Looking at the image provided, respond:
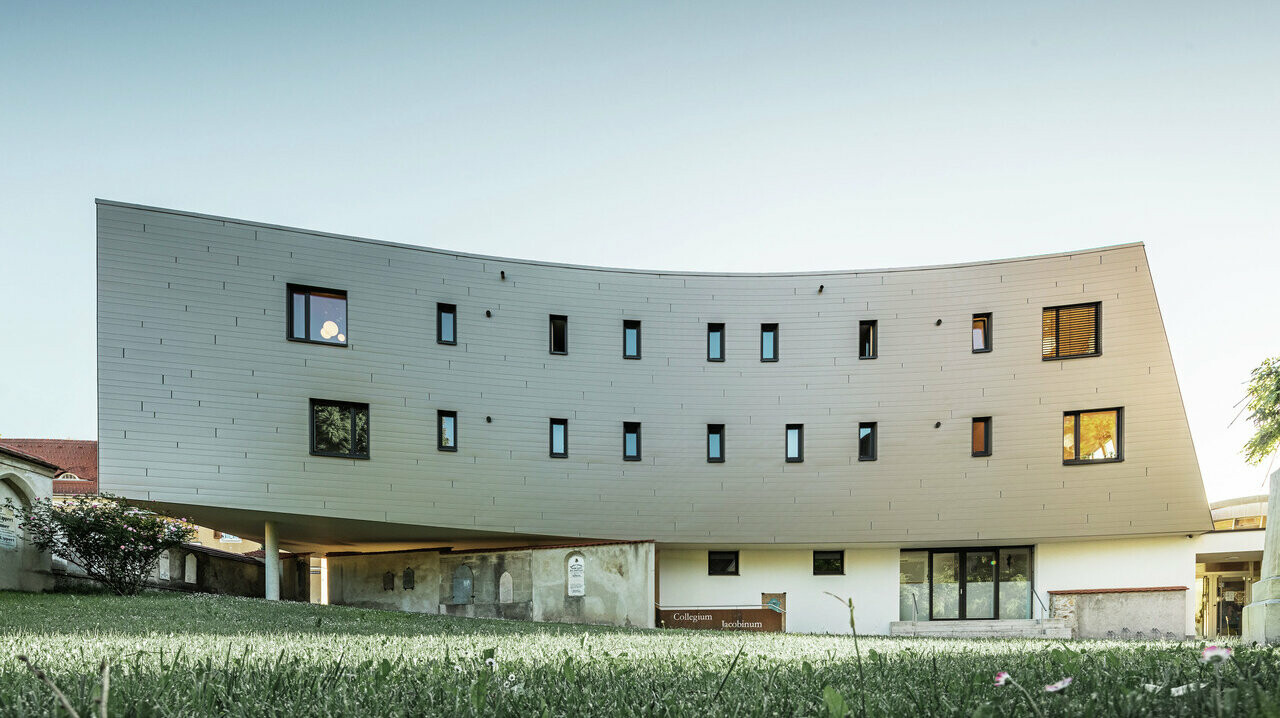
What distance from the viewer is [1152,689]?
186 cm

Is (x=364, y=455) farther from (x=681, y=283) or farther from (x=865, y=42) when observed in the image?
(x=865, y=42)

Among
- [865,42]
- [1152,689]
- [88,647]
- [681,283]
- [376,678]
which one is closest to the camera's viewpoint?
[1152,689]

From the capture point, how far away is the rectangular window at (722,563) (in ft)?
80.4

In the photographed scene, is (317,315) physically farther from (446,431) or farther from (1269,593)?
(1269,593)

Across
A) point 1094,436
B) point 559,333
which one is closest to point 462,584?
point 559,333

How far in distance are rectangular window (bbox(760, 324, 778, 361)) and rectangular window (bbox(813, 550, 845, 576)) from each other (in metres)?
6.50

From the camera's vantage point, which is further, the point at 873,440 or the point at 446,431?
the point at 873,440

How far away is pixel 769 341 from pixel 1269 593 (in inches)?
682

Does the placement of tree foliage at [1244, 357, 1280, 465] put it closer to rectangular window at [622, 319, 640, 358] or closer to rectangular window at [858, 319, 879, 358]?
rectangular window at [858, 319, 879, 358]

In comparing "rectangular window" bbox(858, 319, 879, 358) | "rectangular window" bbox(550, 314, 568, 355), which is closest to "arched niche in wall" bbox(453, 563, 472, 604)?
"rectangular window" bbox(550, 314, 568, 355)

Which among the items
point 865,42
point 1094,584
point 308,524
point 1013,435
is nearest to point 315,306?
point 308,524

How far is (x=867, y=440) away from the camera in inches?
915

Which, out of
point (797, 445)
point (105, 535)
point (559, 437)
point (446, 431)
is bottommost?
point (105, 535)

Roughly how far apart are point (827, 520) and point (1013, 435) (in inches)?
229
